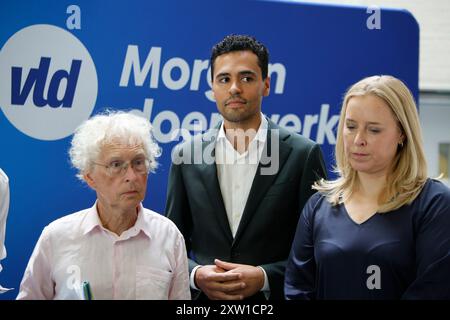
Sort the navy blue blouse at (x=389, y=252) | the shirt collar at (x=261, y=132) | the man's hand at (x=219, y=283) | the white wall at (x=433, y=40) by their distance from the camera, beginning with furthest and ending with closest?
the white wall at (x=433, y=40) → the shirt collar at (x=261, y=132) → the man's hand at (x=219, y=283) → the navy blue blouse at (x=389, y=252)

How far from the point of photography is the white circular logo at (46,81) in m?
1.89

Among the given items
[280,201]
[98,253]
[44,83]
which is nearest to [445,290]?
[280,201]

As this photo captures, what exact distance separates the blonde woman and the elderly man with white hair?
0.40 metres

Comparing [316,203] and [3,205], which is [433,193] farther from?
[3,205]

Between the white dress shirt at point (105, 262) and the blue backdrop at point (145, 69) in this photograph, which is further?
the blue backdrop at point (145, 69)

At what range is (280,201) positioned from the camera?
1818 millimetres

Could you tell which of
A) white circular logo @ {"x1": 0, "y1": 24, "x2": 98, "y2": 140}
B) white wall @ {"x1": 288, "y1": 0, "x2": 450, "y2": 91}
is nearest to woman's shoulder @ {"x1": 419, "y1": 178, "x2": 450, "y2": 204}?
white circular logo @ {"x1": 0, "y1": 24, "x2": 98, "y2": 140}

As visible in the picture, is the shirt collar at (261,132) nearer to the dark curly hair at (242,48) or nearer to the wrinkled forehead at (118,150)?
the dark curly hair at (242,48)

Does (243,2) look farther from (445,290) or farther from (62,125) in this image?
(445,290)

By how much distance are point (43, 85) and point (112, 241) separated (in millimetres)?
682

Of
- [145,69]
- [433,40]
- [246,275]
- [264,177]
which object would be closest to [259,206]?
[264,177]

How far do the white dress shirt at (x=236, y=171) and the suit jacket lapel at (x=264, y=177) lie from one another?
2 centimetres

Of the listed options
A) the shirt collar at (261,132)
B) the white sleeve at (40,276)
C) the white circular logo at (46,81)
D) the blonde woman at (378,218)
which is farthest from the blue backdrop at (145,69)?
the blonde woman at (378,218)

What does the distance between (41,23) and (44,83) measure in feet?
0.68
